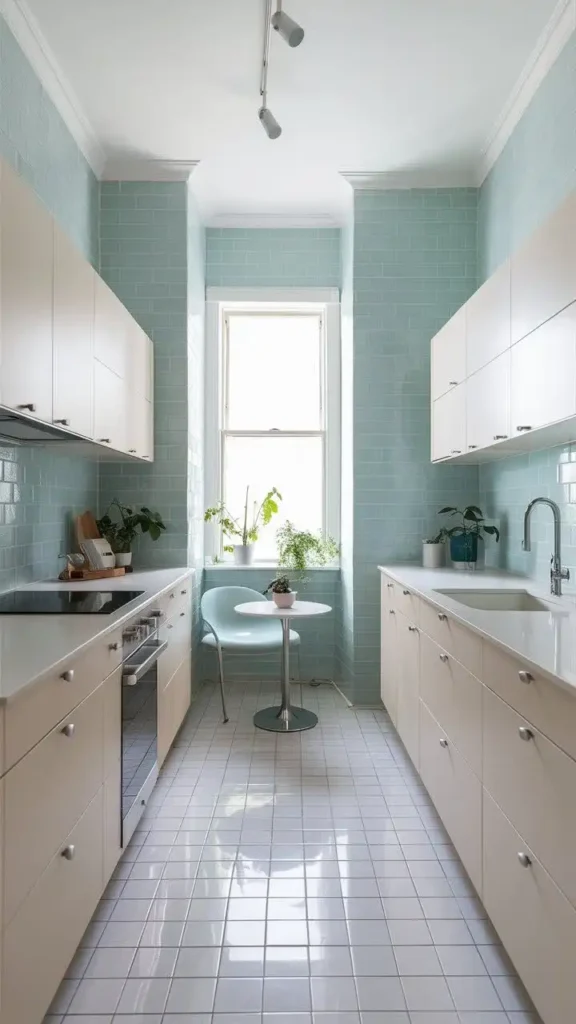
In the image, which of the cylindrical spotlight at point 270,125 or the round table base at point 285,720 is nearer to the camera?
the cylindrical spotlight at point 270,125

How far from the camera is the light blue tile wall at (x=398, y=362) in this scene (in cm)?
422

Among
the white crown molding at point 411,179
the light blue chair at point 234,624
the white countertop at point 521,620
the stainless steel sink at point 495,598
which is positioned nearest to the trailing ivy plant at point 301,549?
the light blue chair at point 234,624

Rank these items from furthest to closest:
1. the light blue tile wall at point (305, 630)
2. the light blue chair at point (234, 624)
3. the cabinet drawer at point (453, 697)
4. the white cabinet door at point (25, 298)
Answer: the light blue tile wall at point (305, 630)
the light blue chair at point (234, 624)
the cabinet drawer at point (453, 697)
the white cabinet door at point (25, 298)

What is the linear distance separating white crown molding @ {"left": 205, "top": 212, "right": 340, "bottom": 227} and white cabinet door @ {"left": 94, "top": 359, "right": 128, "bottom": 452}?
2073 millimetres

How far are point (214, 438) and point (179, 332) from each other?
975 mm

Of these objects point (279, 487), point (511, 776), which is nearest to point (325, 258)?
point (279, 487)

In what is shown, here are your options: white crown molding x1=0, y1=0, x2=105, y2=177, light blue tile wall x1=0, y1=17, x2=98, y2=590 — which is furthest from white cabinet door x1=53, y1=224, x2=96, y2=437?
white crown molding x1=0, y1=0, x2=105, y2=177

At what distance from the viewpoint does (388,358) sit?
13.9 feet

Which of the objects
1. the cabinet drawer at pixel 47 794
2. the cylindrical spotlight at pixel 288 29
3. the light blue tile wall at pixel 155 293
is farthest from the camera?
the light blue tile wall at pixel 155 293

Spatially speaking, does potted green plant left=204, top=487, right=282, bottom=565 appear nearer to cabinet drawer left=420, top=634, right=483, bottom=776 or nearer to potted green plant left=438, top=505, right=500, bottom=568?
potted green plant left=438, top=505, right=500, bottom=568

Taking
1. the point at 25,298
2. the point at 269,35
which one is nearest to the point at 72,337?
the point at 25,298

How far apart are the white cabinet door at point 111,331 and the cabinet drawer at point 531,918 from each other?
7.69ft

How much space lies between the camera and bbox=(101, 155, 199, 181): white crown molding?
400 centimetres

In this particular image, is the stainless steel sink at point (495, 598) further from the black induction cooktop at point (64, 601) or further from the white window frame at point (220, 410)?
the white window frame at point (220, 410)
